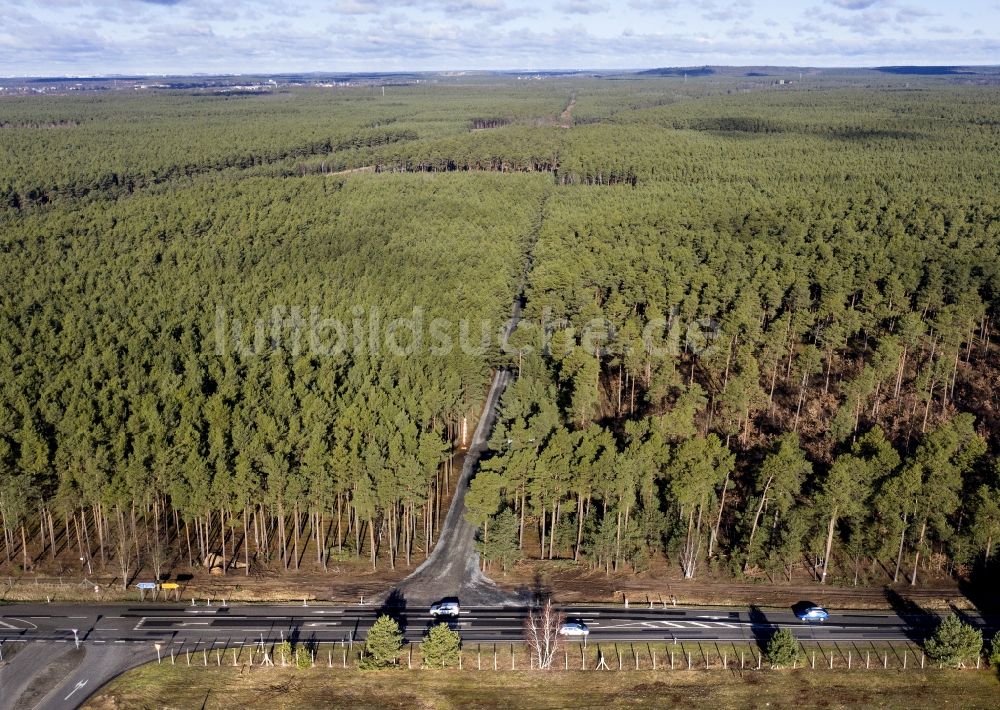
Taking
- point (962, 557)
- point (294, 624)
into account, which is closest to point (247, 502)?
point (294, 624)

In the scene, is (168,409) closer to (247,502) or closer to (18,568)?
(247,502)

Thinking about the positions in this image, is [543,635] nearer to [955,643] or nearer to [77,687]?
[955,643]

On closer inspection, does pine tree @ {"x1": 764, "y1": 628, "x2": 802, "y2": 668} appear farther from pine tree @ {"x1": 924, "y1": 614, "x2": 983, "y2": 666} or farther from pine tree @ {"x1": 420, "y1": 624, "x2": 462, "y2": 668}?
pine tree @ {"x1": 420, "y1": 624, "x2": 462, "y2": 668}

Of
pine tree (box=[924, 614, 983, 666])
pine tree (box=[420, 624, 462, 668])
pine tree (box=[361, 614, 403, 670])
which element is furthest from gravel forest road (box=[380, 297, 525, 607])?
pine tree (box=[924, 614, 983, 666])

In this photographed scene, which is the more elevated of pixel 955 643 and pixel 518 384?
pixel 518 384

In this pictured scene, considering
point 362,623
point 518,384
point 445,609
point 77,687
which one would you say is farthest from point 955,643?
point 77,687

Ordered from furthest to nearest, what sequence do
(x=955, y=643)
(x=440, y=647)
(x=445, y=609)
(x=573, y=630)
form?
(x=445, y=609)
(x=573, y=630)
(x=440, y=647)
(x=955, y=643)

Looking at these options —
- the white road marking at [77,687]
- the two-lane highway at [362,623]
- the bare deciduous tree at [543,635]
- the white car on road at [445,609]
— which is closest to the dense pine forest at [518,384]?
the two-lane highway at [362,623]
